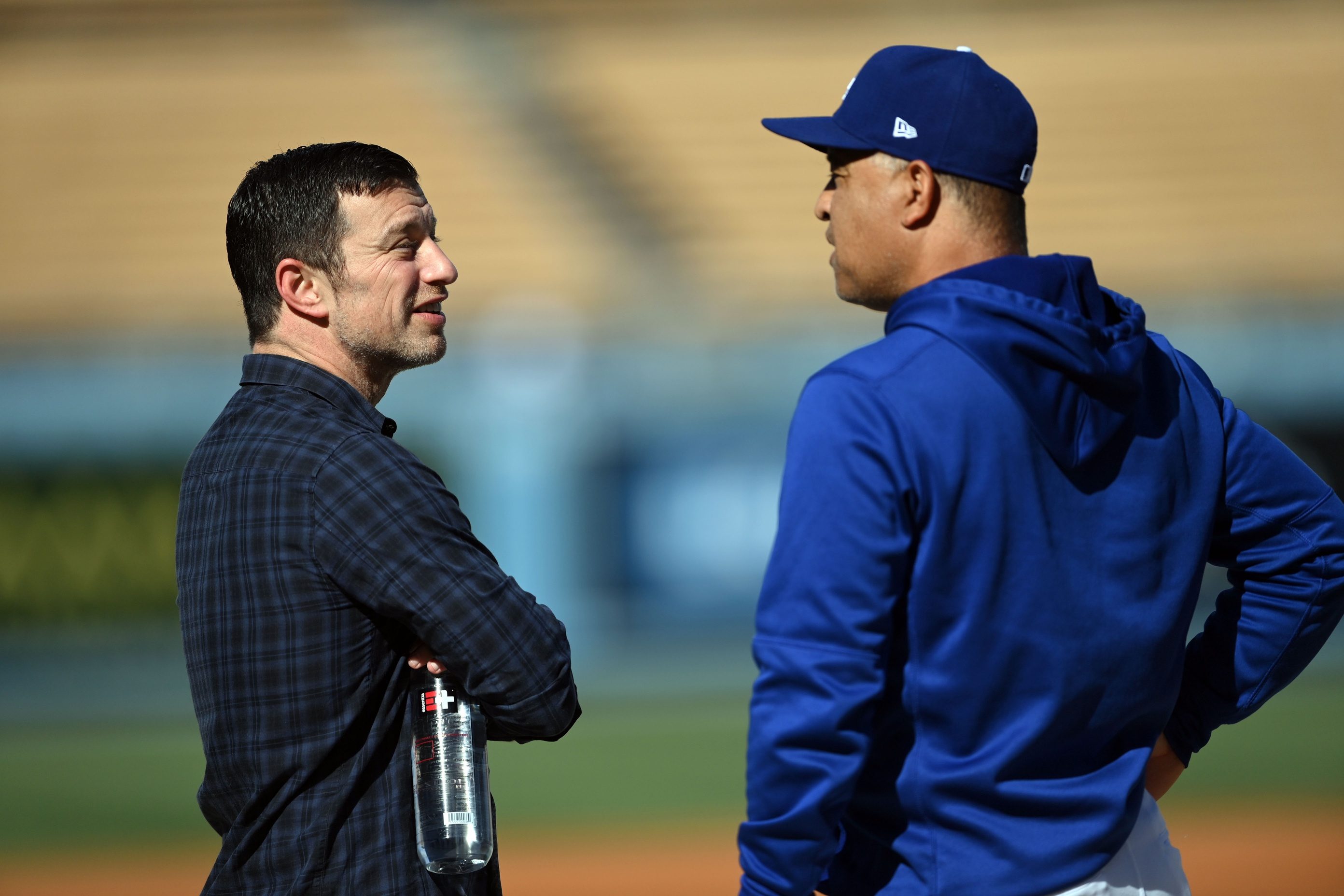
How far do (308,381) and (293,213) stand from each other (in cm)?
23

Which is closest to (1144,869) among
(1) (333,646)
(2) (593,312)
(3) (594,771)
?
(1) (333,646)

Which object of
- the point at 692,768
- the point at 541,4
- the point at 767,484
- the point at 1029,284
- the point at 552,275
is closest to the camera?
the point at 1029,284

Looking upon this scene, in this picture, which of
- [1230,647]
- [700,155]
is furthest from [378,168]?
[700,155]

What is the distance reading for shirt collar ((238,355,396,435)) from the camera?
1.54 metres

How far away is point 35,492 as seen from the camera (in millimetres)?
6453

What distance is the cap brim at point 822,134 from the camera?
1.36 meters

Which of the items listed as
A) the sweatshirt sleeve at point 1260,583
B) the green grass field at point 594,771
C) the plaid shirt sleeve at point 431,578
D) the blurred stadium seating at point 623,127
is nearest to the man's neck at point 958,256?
the sweatshirt sleeve at point 1260,583

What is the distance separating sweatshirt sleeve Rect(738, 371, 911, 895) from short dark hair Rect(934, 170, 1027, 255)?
28 cm

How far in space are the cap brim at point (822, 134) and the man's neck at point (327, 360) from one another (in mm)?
623

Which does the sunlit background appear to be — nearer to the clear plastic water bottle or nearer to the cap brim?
the clear plastic water bottle

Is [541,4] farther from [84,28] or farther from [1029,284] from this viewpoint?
[1029,284]

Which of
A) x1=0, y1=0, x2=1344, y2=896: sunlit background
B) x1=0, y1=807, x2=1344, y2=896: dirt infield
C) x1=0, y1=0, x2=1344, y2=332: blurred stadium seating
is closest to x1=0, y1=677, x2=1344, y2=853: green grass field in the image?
x1=0, y1=0, x2=1344, y2=896: sunlit background

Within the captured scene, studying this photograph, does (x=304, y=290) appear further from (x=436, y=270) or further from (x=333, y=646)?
(x=333, y=646)

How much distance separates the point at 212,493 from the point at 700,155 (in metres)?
7.11
